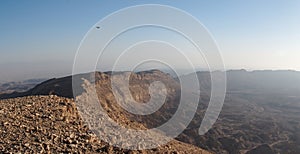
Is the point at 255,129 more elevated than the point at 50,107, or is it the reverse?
the point at 50,107

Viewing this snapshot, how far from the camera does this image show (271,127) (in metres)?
102

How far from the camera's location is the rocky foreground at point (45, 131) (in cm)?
1123

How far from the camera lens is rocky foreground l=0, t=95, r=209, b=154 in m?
11.2

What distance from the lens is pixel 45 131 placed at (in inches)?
498

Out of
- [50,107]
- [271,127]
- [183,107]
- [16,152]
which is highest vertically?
[50,107]

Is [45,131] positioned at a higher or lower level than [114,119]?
higher

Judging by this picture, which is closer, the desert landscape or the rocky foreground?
the rocky foreground

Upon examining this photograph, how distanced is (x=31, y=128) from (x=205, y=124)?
3468 inches

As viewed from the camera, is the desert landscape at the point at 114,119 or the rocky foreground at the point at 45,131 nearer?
the rocky foreground at the point at 45,131

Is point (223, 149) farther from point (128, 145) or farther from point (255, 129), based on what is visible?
point (128, 145)

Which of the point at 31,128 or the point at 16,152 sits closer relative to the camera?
the point at 16,152

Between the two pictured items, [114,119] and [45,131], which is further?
[114,119]

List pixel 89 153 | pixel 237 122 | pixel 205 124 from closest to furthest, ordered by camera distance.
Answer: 1. pixel 89 153
2. pixel 205 124
3. pixel 237 122

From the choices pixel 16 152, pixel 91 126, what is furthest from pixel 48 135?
pixel 91 126
